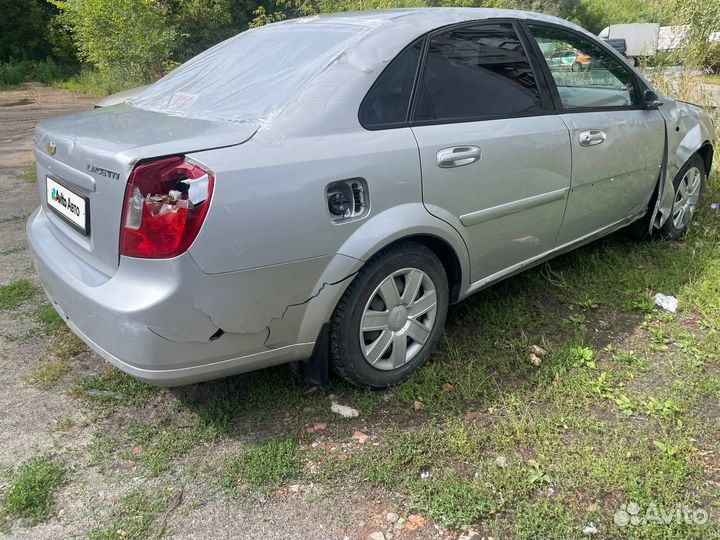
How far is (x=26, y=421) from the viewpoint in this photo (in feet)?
8.39

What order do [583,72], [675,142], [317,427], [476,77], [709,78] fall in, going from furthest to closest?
[709,78], [675,142], [583,72], [476,77], [317,427]

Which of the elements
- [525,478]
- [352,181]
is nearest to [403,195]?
[352,181]

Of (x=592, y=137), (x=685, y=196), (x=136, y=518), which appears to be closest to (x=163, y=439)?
(x=136, y=518)

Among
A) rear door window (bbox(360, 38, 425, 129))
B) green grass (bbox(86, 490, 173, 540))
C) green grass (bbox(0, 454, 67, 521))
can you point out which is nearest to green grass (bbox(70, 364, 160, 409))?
green grass (bbox(0, 454, 67, 521))

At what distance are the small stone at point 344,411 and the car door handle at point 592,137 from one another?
77.4 inches

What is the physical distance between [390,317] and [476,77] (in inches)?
50.0

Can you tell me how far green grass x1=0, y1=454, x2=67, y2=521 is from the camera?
2072mm

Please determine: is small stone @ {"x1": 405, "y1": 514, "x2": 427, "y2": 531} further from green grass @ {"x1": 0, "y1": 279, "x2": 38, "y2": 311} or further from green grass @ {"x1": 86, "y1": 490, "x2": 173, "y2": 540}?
green grass @ {"x1": 0, "y1": 279, "x2": 38, "y2": 311}

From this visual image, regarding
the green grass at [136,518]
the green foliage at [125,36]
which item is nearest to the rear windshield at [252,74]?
the green grass at [136,518]

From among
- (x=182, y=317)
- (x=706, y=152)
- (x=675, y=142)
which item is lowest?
(x=182, y=317)

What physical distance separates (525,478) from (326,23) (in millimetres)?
2312

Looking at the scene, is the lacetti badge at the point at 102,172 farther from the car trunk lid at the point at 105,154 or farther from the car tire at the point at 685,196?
the car tire at the point at 685,196

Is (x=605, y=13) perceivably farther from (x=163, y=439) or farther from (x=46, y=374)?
(x=163, y=439)

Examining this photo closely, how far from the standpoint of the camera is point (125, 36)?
14320 mm
